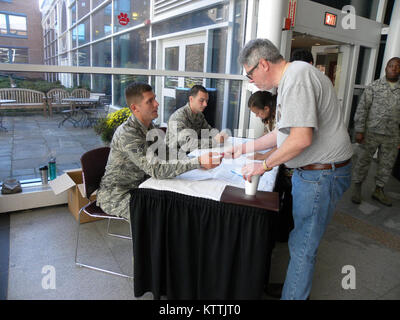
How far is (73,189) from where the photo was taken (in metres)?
2.95

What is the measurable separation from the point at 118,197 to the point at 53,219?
133 cm

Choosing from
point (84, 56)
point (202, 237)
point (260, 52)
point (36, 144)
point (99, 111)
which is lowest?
point (202, 237)

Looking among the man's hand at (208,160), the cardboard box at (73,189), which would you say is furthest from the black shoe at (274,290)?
the cardboard box at (73,189)

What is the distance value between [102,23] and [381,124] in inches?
133

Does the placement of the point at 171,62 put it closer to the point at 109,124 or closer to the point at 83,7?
the point at 83,7

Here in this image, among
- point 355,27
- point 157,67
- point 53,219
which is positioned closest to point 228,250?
point 53,219

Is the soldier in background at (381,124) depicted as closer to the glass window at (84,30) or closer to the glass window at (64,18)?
→ the glass window at (84,30)

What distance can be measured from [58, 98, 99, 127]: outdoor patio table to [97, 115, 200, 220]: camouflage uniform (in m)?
1.69

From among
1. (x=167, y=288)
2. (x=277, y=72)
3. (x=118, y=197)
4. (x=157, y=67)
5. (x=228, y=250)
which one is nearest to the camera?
(x=277, y=72)

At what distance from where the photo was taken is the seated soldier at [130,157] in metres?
1.83

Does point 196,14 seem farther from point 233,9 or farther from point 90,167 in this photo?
point 90,167

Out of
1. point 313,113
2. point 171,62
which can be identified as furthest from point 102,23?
point 313,113

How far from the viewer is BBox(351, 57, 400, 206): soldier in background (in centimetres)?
344

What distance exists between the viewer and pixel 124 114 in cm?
345
